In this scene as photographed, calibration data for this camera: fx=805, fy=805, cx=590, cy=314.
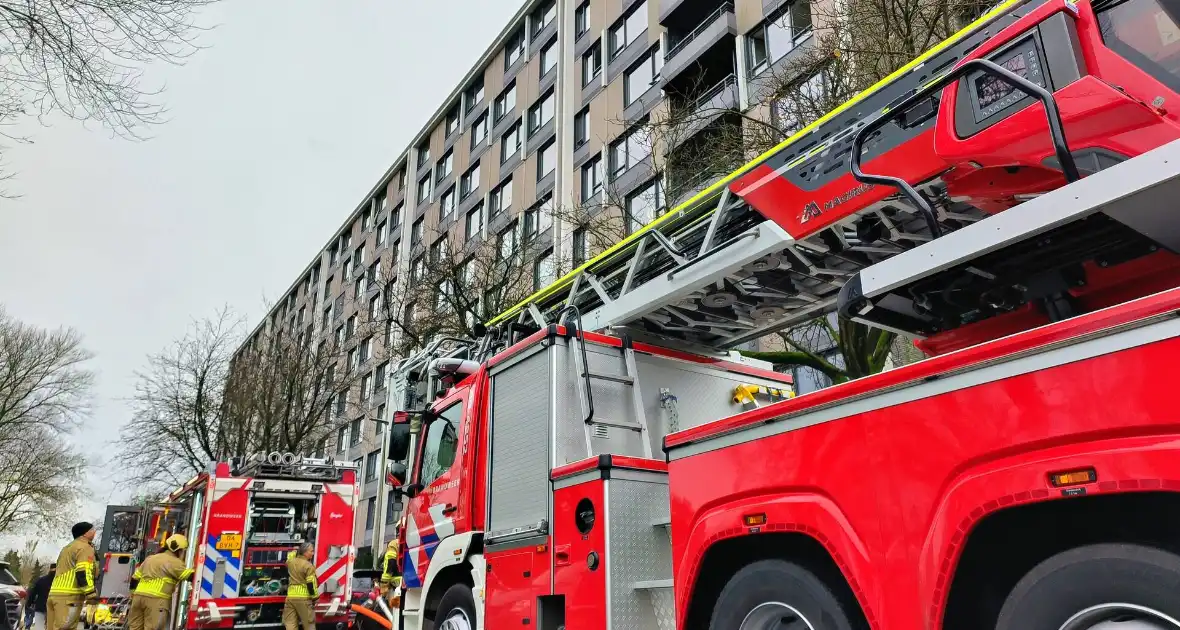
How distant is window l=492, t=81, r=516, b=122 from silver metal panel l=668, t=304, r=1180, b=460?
3403cm

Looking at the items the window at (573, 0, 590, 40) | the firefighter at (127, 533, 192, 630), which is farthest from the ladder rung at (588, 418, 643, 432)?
the window at (573, 0, 590, 40)

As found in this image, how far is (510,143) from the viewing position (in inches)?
1401

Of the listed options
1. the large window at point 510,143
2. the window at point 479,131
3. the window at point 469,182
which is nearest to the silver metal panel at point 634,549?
the large window at point 510,143

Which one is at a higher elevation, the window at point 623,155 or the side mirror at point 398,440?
the window at point 623,155

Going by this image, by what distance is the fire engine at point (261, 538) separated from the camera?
39.3 ft

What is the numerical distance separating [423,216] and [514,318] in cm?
3726

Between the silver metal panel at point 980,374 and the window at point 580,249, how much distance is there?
573 inches

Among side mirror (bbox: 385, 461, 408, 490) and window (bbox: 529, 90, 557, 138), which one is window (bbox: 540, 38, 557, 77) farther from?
side mirror (bbox: 385, 461, 408, 490)

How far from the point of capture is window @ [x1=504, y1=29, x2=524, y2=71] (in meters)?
36.7

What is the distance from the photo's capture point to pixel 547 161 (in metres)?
31.8

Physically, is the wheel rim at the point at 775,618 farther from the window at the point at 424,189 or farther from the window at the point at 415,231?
the window at the point at 424,189

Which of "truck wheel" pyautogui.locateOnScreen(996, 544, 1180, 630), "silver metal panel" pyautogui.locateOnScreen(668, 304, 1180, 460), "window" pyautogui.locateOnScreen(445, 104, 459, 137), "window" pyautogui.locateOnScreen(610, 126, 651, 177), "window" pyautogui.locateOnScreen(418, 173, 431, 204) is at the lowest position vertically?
"truck wheel" pyautogui.locateOnScreen(996, 544, 1180, 630)

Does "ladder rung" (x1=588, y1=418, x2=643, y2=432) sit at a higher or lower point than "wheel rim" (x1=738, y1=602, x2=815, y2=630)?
higher

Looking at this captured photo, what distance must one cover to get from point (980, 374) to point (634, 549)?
228cm
